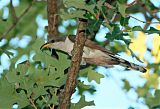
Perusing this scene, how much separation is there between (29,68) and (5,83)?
253mm

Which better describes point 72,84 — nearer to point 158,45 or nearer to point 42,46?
point 42,46

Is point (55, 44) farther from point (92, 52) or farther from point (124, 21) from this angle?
point (124, 21)

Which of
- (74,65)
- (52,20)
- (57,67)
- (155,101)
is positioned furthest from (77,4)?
(155,101)

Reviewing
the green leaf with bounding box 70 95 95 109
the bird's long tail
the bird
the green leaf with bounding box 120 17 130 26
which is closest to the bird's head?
the bird

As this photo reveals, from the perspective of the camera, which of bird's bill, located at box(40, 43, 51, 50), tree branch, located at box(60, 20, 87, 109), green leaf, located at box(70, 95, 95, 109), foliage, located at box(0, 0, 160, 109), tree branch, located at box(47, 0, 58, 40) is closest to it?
foliage, located at box(0, 0, 160, 109)

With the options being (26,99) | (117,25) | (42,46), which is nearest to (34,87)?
(26,99)

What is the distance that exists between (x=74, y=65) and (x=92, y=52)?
0.99 meters

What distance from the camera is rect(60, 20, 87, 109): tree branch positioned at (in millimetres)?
2741

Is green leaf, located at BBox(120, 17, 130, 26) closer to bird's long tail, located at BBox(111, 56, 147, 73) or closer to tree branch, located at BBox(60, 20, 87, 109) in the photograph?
tree branch, located at BBox(60, 20, 87, 109)

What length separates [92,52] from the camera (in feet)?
12.4

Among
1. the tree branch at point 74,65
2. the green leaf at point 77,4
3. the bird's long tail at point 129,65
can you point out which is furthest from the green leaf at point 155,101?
the green leaf at point 77,4

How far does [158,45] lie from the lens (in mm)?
5012

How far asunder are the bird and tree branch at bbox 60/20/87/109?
677 millimetres

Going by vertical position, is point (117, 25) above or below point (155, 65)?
above
